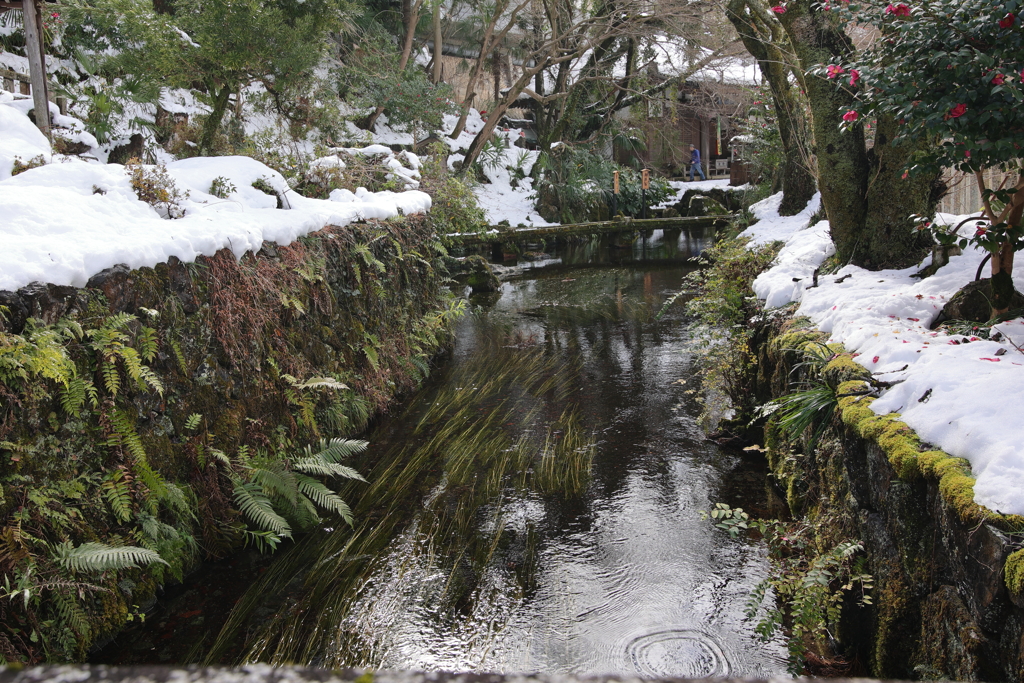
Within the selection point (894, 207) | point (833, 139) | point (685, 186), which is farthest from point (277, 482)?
point (685, 186)

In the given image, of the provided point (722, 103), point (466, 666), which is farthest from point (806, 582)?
point (722, 103)

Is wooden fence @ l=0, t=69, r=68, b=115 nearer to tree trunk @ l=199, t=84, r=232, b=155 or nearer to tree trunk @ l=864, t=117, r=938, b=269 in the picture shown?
tree trunk @ l=199, t=84, r=232, b=155

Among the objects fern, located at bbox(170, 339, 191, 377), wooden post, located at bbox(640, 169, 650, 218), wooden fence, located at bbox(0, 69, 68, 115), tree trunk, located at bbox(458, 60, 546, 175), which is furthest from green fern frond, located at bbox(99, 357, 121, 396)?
wooden post, located at bbox(640, 169, 650, 218)

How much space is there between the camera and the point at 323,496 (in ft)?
15.5

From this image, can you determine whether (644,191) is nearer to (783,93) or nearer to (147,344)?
(783,93)

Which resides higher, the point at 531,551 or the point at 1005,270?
the point at 1005,270

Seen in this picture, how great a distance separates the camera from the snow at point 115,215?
3.91 metres

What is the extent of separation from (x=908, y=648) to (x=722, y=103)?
26896 millimetres

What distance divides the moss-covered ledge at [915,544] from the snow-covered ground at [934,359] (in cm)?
9

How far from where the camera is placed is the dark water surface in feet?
11.5

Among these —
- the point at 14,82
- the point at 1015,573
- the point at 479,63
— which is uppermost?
the point at 479,63

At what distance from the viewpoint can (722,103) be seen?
26594 millimetres

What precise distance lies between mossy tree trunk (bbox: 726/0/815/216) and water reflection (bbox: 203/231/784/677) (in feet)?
17.7

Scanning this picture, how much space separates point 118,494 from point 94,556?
464mm
